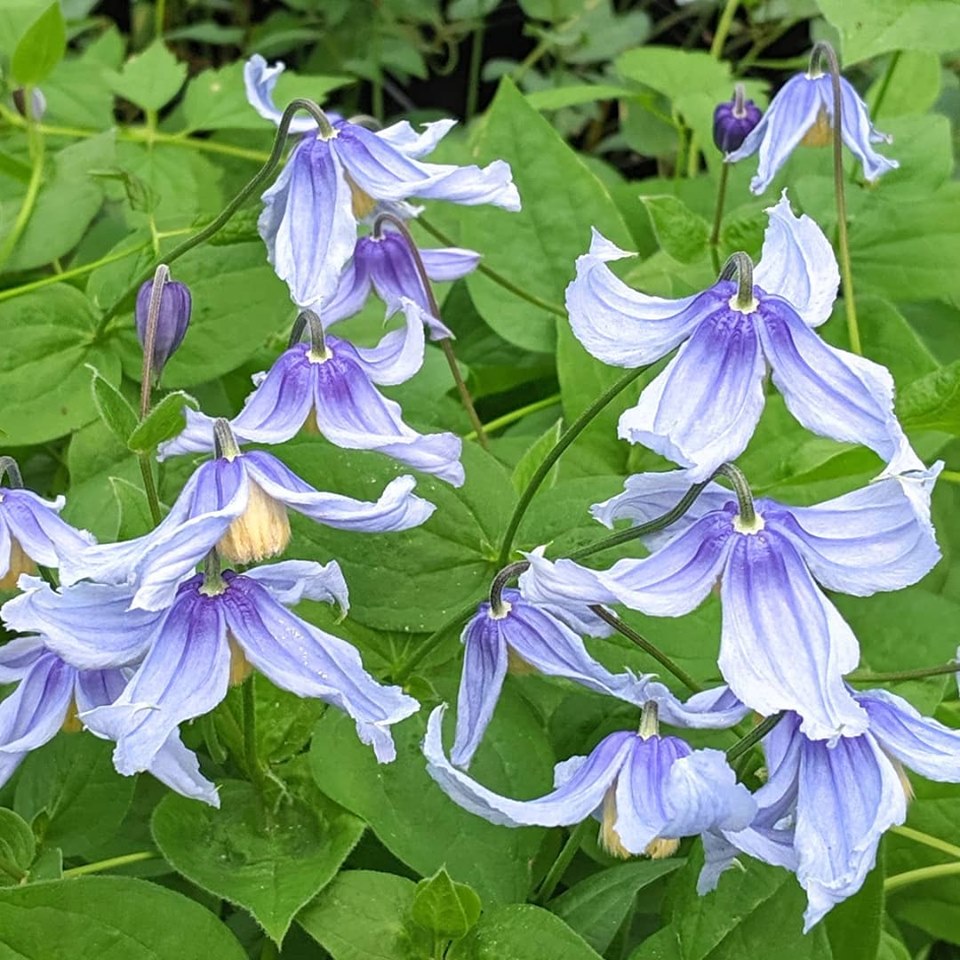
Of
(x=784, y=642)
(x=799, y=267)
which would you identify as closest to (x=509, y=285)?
(x=799, y=267)

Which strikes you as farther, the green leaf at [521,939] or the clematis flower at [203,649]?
the green leaf at [521,939]

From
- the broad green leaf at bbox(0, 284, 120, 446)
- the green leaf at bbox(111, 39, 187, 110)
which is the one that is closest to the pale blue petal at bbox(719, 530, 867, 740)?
the broad green leaf at bbox(0, 284, 120, 446)

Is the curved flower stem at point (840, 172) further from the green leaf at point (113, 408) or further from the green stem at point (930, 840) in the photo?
the green leaf at point (113, 408)

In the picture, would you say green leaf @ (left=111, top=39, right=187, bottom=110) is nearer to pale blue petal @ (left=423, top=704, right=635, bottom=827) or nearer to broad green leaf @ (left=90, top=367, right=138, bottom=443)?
broad green leaf @ (left=90, top=367, right=138, bottom=443)

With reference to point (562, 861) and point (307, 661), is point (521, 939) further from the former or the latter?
point (307, 661)

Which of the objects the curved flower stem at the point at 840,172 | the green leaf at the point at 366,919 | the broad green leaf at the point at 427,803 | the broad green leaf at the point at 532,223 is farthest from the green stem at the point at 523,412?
the green leaf at the point at 366,919

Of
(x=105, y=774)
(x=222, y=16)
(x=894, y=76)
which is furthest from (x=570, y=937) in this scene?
(x=222, y=16)
